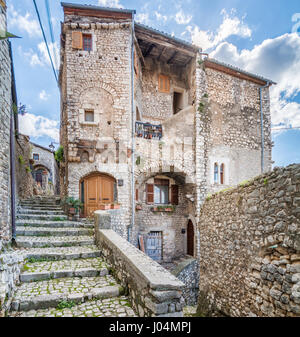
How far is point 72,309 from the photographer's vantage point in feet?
9.57

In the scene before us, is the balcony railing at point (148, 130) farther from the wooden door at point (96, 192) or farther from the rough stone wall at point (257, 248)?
the rough stone wall at point (257, 248)

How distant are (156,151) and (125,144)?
177 centimetres

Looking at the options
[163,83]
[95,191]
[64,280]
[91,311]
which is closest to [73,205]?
[95,191]

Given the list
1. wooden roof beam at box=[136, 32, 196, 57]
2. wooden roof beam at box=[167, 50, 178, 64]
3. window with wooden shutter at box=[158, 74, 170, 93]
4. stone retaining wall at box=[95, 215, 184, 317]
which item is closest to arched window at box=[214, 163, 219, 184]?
window with wooden shutter at box=[158, 74, 170, 93]

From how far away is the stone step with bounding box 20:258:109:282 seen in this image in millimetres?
3655

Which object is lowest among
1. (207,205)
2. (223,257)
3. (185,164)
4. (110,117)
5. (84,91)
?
(223,257)

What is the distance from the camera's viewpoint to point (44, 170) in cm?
2427

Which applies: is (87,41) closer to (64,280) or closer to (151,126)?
(151,126)

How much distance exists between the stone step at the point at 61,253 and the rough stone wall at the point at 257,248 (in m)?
3.19

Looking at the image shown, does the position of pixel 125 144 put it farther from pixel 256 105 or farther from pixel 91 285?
pixel 256 105

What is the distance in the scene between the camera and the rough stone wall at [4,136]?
165 inches

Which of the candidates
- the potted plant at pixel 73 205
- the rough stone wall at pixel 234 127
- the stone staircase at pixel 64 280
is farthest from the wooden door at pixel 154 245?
the stone staircase at pixel 64 280

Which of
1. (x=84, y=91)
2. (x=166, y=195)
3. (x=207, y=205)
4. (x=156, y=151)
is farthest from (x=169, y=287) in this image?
(x=166, y=195)

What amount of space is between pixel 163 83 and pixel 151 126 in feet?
14.3
